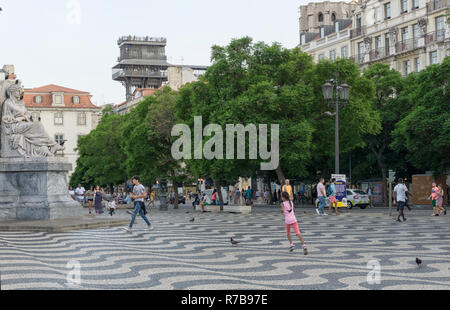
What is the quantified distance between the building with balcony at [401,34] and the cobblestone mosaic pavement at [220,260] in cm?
4433

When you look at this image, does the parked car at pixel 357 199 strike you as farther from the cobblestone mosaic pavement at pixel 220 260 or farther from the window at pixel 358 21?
the window at pixel 358 21

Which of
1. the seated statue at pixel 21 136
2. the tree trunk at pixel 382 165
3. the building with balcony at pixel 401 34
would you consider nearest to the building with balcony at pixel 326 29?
the building with balcony at pixel 401 34

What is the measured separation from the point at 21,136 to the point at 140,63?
377 feet

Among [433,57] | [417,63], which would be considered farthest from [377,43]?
[433,57]

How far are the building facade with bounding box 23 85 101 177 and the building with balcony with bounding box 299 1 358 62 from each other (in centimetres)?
3731

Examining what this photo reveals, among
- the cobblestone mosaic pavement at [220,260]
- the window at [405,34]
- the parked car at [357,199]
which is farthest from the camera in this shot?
the window at [405,34]

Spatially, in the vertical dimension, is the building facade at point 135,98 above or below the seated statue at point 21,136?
above

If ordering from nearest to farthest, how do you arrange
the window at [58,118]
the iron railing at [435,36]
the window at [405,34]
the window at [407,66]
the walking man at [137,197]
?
the walking man at [137,197] → the iron railing at [435,36] → the window at [407,66] → the window at [405,34] → the window at [58,118]

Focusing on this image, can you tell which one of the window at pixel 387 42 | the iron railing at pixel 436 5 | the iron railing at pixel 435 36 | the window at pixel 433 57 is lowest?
the window at pixel 433 57

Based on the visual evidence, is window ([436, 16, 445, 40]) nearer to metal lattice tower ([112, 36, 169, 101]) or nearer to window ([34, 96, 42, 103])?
window ([34, 96, 42, 103])

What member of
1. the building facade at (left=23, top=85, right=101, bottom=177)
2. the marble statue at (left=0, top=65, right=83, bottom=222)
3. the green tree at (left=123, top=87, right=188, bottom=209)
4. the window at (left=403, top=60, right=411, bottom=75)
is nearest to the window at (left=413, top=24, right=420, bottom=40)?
the window at (left=403, top=60, right=411, bottom=75)

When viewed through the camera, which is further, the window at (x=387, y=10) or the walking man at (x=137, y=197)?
the window at (x=387, y=10)

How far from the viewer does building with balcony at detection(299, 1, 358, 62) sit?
76.2 metres

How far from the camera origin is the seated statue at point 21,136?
2395cm
